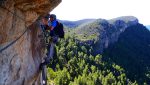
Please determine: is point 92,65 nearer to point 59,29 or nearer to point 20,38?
point 59,29

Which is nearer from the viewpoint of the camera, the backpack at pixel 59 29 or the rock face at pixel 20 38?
the rock face at pixel 20 38

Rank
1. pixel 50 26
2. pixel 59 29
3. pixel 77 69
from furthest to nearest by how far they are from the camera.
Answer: pixel 77 69, pixel 59 29, pixel 50 26

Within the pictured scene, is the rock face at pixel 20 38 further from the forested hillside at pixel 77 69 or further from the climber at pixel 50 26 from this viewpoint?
the forested hillside at pixel 77 69

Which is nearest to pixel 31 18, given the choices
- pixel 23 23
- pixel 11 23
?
pixel 23 23

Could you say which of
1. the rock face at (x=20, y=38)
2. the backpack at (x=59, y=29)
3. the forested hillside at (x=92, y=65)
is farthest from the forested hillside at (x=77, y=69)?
the rock face at (x=20, y=38)

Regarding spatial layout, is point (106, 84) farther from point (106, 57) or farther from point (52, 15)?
point (52, 15)

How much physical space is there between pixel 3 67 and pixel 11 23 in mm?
1352

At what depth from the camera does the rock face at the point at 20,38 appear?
429 inches

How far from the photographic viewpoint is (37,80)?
15.2 metres

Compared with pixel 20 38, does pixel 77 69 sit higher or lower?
lower

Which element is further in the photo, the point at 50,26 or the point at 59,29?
the point at 59,29

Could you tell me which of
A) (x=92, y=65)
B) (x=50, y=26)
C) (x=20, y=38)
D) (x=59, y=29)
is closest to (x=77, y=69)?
(x=92, y=65)

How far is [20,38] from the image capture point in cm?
1232

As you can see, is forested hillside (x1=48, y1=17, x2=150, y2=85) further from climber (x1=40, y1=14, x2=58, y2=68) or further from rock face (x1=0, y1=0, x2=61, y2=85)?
rock face (x1=0, y1=0, x2=61, y2=85)
